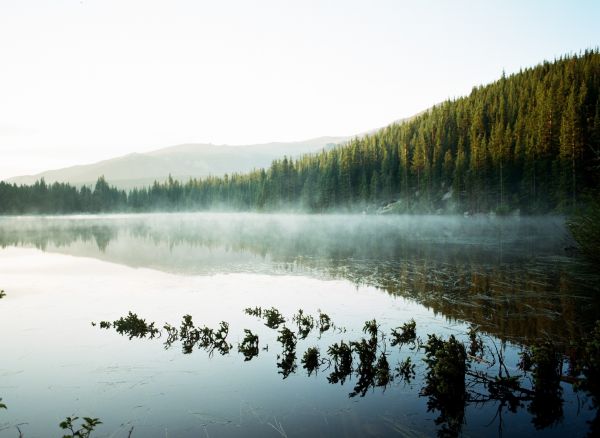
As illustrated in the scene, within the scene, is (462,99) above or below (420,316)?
above

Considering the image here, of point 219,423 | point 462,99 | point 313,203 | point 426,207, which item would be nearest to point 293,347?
point 219,423

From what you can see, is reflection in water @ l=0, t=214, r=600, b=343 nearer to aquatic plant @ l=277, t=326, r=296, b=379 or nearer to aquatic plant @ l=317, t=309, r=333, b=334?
aquatic plant @ l=317, t=309, r=333, b=334

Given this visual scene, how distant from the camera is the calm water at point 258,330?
7.38m

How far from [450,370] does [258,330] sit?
6.64 m

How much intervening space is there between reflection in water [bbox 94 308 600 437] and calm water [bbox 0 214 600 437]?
17cm

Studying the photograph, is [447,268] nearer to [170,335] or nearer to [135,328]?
[170,335]

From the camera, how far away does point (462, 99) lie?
122 m

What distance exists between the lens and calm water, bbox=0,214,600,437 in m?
7.38

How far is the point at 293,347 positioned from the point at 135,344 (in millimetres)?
4706

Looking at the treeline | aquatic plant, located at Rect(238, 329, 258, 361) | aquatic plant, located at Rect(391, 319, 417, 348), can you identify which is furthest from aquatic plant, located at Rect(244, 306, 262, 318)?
the treeline

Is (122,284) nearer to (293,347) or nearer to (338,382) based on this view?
(293,347)

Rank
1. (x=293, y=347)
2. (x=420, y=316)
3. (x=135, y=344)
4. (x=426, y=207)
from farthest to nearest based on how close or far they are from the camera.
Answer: (x=426, y=207) → (x=420, y=316) → (x=135, y=344) → (x=293, y=347)

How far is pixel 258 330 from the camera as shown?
13031 millimetres

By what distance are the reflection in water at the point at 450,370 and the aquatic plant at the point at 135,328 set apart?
1.11 metres
